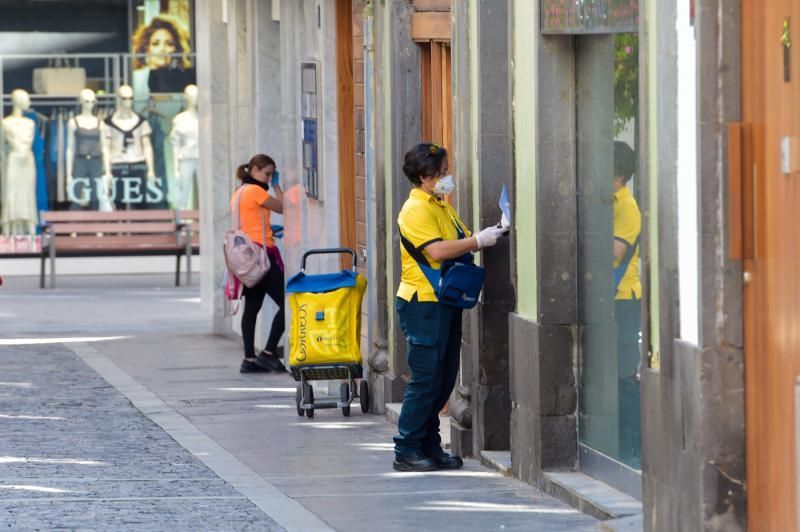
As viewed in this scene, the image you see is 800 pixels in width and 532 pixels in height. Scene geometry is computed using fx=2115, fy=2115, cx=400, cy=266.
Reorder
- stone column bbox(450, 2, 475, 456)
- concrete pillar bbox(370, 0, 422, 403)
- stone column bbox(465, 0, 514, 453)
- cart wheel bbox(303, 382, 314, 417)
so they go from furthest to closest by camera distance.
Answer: cart wheel bbox(303, 382, 314, 417) < concrete pillar bbox(370, 0, 422, 403) < stone column bbox(450, 2, 475, 456) < stone column bbox(465, 0, 514, 453)

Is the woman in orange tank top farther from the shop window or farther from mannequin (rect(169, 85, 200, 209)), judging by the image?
mannequin (rect(169, 85, 200, 209))

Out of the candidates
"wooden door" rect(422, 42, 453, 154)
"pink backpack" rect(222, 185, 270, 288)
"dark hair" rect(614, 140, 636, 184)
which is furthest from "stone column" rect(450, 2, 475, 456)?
"pink backpack" rect(222, 185, 270, 288)

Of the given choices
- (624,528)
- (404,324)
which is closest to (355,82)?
(404,324)

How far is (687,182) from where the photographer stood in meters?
7.60

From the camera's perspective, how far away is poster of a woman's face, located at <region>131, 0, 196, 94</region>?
27.5m

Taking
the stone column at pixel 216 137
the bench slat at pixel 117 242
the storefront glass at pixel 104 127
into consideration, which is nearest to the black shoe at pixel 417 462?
the stone column at pixel 216 137

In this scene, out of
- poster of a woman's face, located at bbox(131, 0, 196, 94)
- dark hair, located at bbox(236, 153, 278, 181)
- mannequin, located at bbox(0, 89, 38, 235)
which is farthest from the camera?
poster of a woman's face, located at bbox(131, 0, 196, 94)

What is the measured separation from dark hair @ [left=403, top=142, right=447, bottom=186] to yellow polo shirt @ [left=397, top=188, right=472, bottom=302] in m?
0.10

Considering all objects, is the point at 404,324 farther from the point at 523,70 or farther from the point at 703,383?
the point at 703,383

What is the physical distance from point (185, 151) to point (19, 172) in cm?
214

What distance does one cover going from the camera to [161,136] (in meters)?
27.5

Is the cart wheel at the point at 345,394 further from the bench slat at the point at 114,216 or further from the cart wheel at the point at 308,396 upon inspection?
the bench slat at the point at 114,216

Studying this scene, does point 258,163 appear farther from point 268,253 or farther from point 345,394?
point 345,394

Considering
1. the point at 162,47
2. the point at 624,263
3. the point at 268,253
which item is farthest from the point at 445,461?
the point at 162,47
